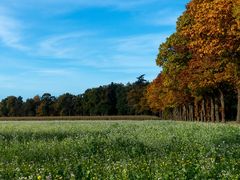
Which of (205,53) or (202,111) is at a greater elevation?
(205,53)

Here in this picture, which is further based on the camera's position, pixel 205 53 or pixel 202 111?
pixel 202 111

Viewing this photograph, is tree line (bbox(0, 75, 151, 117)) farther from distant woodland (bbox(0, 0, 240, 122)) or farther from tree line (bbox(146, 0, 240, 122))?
tree line (bbox(146, 0, 240, 122))

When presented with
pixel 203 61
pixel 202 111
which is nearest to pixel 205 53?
pixel 203 61

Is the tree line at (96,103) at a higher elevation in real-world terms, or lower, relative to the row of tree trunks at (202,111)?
higher

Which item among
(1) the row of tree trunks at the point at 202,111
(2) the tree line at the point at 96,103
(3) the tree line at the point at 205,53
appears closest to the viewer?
(3) the tree line at the point at 205,53

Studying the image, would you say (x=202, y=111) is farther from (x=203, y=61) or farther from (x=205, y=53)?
(x=205, y=53)

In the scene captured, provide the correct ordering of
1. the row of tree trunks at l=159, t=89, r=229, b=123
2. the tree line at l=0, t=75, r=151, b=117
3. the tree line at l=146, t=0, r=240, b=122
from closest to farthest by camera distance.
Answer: the tree line at l=146, t=0, r=240, b=122 → the row of tree trunks at l=159, t=89, r=229, b=123 → the tree line at l=0, t=75, r=151, b=117

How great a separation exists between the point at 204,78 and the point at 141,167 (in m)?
47.1

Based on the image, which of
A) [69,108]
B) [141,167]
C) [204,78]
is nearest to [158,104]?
[204,78]

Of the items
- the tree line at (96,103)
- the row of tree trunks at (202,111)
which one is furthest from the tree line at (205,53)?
the tree line at (96,103)

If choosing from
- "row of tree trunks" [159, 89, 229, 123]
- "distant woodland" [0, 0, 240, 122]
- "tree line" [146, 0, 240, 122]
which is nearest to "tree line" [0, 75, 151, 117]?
"row of tree trunks" [159, 89, 229, 123]

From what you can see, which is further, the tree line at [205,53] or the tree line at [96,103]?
the tree line at [96,103]

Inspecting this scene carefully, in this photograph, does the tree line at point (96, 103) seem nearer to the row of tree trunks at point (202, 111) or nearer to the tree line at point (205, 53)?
the row of tree trunks at point (202, 111)

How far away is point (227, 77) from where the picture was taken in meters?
52.6
